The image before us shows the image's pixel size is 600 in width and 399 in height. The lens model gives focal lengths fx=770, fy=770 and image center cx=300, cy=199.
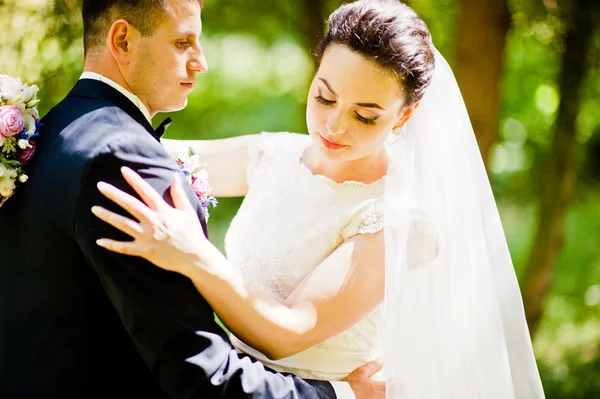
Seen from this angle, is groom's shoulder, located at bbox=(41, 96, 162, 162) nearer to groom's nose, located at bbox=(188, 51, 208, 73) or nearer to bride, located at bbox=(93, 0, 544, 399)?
groom's nose, located at bbox=(188, 51, 208, 73)

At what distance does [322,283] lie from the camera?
268 centimetres

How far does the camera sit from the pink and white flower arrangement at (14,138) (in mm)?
2250

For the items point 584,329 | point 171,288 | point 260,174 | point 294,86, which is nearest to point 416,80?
point 260,174

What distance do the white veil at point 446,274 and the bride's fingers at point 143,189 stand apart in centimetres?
93

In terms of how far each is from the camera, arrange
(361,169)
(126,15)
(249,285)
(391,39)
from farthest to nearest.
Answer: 1. (361,169)
2. (391,39)
3. (249,285)
4. (126,15)

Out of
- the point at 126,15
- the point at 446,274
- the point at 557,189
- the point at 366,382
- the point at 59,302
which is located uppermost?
the point at 126,15

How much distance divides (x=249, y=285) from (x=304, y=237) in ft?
1.75

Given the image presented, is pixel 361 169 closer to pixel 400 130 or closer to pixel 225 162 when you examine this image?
pixel 400 130

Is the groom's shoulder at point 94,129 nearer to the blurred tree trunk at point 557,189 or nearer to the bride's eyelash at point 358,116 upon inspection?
the bride's eyelash at point 358,116

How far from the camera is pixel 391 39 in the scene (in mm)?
2750

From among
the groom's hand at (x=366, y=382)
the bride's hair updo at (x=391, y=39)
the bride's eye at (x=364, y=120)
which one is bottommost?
the groom's hand at (x=366, y=382)

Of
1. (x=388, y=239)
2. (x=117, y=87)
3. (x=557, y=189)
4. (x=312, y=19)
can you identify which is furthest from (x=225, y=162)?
A: (x=557, y=189)

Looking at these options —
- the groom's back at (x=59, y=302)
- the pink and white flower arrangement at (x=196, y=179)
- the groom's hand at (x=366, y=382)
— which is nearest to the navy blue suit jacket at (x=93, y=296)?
the groom's back at (x=59, y=302)

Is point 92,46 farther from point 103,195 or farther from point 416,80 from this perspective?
point 416,80
